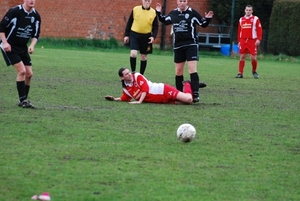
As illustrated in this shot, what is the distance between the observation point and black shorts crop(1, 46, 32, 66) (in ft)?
35.4

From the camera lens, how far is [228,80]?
18.6 meters

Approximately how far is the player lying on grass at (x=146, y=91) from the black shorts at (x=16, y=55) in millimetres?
1607

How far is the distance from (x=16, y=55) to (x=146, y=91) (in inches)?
90.0

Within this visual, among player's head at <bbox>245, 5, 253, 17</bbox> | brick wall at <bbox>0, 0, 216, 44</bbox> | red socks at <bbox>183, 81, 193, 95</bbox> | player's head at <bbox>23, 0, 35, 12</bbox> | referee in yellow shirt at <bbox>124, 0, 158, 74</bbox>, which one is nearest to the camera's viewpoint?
player's head at <bbox>23, 0, 35, 12</bbox>

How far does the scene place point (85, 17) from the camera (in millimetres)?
33250

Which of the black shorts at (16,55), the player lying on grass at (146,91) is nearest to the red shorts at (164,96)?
the player lying on grass at (146,91)

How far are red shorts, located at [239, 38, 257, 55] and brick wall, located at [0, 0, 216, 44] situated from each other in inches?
508

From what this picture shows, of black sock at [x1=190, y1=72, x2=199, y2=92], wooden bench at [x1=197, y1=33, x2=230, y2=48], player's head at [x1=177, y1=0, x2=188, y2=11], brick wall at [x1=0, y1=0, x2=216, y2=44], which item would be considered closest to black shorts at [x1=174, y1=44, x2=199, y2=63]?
black sock at [x1=190, y1=72, x2=199, y2=92]

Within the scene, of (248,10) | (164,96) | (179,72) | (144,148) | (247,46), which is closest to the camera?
(144,148)

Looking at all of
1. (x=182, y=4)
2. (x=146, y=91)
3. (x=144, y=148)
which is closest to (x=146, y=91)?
(x=146, y=91)

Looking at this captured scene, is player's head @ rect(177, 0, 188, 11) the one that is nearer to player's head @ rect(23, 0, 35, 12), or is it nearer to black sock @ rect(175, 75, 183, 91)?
black sock @ rect(175, 75, 183, 91)

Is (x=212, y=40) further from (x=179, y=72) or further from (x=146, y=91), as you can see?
(x=146, y=91)

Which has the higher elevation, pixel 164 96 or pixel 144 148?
pixel 144 148

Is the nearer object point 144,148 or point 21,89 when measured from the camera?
point 144,148
